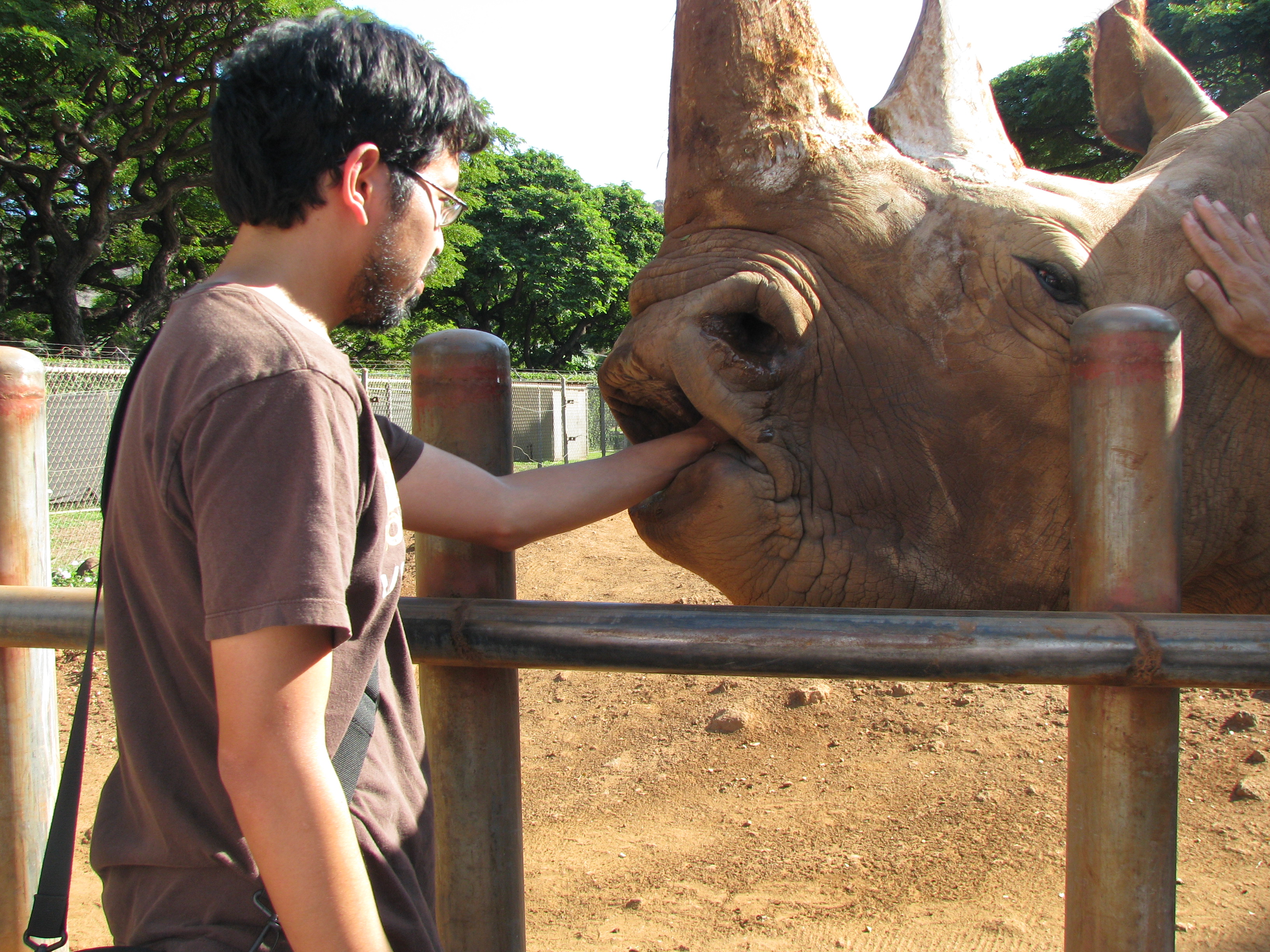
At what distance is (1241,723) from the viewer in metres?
5.16

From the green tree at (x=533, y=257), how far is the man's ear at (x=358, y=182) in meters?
36.4

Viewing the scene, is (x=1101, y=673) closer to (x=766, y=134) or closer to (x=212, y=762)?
(x=212, y=762)

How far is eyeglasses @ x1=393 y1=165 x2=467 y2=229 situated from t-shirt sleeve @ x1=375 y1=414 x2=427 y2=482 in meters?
0.41

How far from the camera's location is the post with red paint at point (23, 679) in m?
2.23

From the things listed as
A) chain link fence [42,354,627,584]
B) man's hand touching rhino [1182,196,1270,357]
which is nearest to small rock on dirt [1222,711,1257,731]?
man's hand touching rhino [1182,196,1270,357]

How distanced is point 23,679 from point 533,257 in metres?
38.4

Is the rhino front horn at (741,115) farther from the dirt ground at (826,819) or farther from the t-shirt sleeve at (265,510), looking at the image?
the dirt ground at (826,819)

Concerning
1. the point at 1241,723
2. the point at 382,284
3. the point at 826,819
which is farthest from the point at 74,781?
the point at 1241,723

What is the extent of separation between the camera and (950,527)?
212cm

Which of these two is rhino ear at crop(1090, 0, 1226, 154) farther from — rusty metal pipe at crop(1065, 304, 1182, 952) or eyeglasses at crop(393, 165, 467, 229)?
eyeglasses at crop(393, 165, 467, 229)

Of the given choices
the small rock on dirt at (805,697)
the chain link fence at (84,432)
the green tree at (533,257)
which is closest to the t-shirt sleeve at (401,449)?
the chain link fence at (84,432)

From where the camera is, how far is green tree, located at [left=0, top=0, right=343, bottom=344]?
18.3 metres

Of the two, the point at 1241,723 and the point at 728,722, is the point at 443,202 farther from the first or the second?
the point at 1241,723

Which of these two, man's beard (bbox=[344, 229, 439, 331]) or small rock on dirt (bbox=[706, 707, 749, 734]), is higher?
man's beard (bbox=[344, 229, 439, 331])
